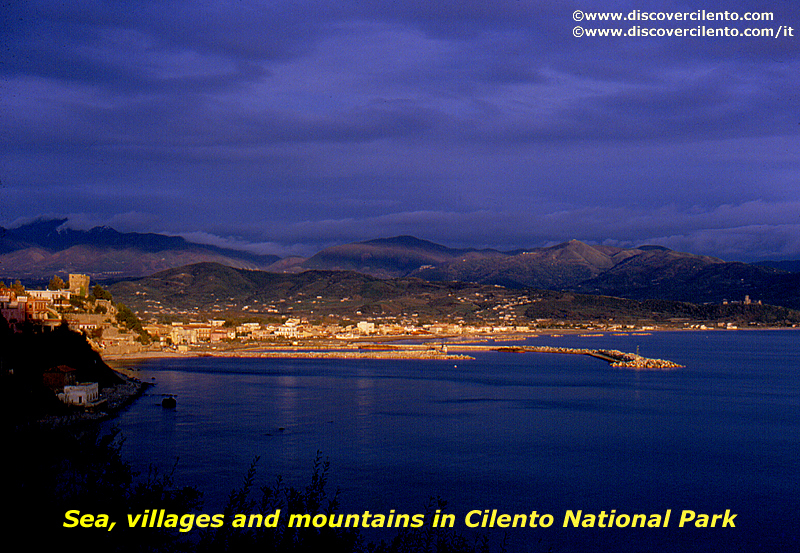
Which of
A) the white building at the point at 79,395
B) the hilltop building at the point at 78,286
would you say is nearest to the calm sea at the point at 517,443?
the white building at the point at 79,395

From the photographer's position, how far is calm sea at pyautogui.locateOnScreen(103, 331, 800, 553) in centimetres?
1736

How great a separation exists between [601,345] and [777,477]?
205 feet

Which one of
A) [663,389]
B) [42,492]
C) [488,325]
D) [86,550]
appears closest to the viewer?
[86,550]

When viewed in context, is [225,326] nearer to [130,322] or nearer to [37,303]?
[130,322]

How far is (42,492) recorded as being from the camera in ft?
26.6

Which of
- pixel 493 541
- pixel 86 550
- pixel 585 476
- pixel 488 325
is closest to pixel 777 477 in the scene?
pixel 585 476

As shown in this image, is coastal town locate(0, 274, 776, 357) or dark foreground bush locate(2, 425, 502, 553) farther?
coastal town locate(0, 274, 776, 357)

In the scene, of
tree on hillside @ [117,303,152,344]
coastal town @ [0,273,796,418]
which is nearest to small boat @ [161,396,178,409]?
coastal town @ [0,273,796,418]

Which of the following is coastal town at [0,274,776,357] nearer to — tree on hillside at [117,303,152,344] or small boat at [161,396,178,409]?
tree on hillside at [117,303,152,344]

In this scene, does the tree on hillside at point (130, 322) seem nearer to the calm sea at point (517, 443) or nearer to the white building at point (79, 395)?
the calm sea at point (517, 443)

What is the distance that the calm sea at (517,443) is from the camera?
57.0 feet

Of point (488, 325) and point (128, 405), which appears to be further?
point (488, 325)

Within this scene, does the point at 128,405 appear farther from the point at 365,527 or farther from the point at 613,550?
the point at 613,550

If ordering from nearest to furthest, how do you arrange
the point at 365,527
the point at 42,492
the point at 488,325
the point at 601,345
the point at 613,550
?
1. the point at 42,492
2. the point at 613,550
3. the point at 365,527
4. the point at 601,345
5. the point at 488,325
